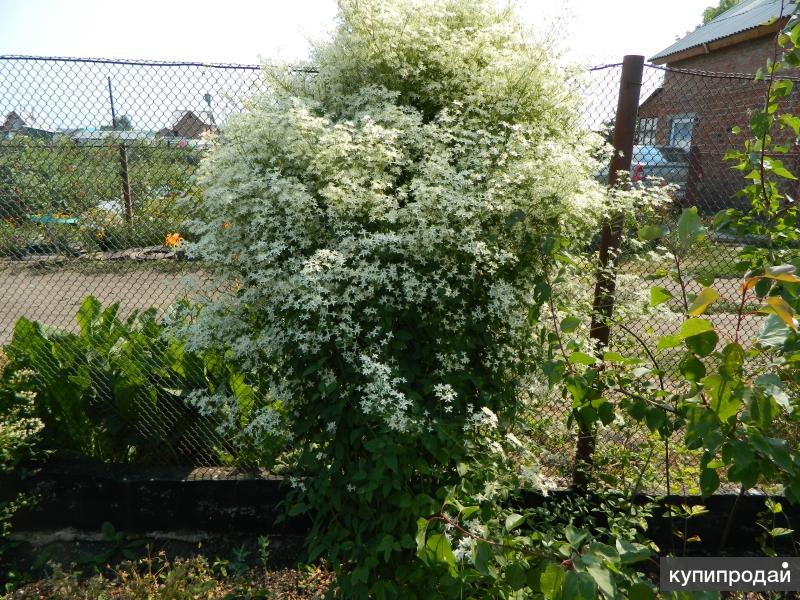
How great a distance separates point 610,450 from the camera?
314cm

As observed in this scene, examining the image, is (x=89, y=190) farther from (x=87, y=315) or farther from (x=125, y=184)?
(x=87, y=315)

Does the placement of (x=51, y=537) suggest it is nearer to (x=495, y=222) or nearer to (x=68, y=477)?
(x=68, y=477)

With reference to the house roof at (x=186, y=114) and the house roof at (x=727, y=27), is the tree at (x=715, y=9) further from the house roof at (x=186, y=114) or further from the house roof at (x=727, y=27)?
the house roof at (x=186, y=114)

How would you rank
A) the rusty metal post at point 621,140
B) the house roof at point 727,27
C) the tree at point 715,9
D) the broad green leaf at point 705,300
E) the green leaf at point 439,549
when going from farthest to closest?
the tree at point 715,9 < the house roof at point 727,27 < the rusty metal post at point 621,140 < the green leaf at point 439,549 < the broad green leaf at point 705,300

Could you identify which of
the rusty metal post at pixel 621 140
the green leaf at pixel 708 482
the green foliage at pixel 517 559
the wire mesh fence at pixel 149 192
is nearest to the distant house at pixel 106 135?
the wire mesh fence at pixel 149 192

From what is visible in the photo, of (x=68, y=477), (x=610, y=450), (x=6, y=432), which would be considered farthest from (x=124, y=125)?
(x=610, y=450)

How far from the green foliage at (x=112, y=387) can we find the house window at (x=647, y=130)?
2.38m

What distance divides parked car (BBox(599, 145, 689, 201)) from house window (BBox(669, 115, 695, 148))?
41 millimetres

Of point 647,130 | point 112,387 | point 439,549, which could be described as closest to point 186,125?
point 112,387

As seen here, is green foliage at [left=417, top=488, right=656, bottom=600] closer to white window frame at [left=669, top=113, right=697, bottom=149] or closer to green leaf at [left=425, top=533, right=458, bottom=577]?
green leaf at [left=425, top=533, right=458, bottom=577]

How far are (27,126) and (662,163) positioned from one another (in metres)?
3.32

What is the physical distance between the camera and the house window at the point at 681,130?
310cm

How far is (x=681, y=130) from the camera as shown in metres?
3.17

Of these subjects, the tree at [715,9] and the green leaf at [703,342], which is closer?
the green leaf at [703,342]
